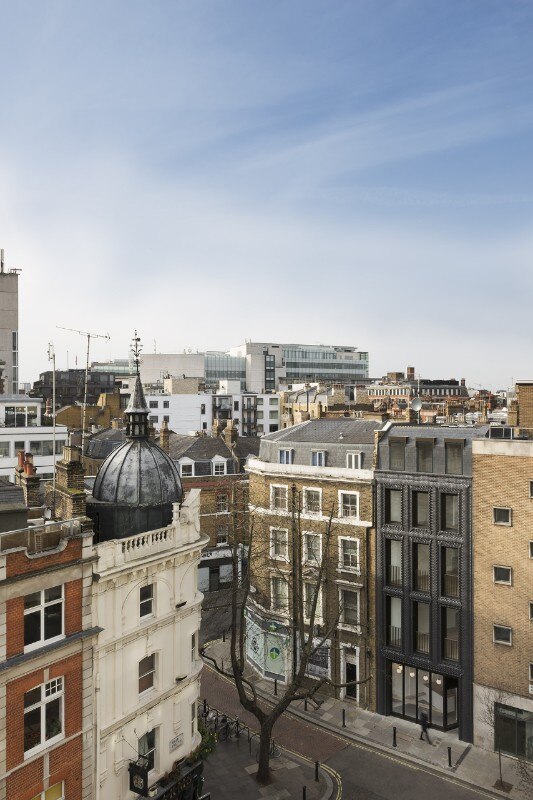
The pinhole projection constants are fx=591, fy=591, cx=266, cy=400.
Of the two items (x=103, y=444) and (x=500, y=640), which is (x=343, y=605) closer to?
(x=500, y=640)

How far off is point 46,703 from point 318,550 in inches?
857

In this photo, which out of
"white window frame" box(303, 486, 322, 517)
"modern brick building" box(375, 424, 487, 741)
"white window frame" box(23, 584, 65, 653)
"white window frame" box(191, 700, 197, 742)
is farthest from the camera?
"white window frame" box(303, 486, 322, 517)

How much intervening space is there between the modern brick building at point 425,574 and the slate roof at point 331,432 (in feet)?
13.2

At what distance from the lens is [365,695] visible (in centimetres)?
3719

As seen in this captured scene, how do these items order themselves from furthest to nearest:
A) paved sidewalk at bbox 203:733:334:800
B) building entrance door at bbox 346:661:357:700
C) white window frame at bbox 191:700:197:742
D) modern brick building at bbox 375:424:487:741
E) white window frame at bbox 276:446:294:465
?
white window frame at bbox 276:446:294:465
building entrance door at bbox 346:661:357:700
modern brick building at bbox 375:424:487:741
paved sidewalk at bbox 203:733:334:800
white window frame at bbox 191:700:197:742

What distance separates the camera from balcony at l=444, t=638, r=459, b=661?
34000 millimetres

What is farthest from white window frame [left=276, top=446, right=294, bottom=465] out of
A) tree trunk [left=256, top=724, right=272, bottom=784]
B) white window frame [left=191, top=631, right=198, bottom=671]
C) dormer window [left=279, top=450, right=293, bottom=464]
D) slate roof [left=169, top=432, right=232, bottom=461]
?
slate roof [left=169, top=432, right=232, bottom=461]

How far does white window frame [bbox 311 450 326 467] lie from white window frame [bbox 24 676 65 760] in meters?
22.8

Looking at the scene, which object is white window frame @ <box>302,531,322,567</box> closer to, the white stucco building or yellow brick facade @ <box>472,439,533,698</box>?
yellow brick facade @ <box>472,439,533,698</box>

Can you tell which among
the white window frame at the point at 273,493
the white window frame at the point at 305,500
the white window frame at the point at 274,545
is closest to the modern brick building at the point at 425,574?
the white window frame at the point at 305,500

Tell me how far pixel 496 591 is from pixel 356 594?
8.84m

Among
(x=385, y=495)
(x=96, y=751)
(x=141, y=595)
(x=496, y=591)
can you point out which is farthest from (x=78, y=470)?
(x=496, y=591)

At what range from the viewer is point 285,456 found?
42250 millimetres

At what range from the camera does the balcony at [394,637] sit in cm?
3594
